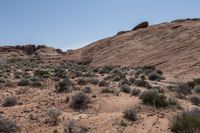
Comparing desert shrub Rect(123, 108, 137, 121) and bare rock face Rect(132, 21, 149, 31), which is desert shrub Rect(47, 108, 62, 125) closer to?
desert shrub Rect(123, 108, 137, 121)

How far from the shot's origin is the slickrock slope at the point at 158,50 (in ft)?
147

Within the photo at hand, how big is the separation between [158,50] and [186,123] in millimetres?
48258

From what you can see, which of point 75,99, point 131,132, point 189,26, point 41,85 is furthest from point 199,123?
point 189,26

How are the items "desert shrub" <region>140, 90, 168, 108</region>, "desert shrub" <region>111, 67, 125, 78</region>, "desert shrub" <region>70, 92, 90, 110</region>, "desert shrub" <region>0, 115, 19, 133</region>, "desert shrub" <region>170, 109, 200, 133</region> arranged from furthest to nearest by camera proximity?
1. "desert shrub" <region>111, 67, 125, 78</region>
2. "desert shrub" <region>140, 90, 168, 108</region>
3. "desert shrub" <region>70, 92, 90, 110</region>
4. "desert shrub" <region>0, 115, 19, 133</region>
5. "desert shrub" <region>170, 109, 200, 133</region>

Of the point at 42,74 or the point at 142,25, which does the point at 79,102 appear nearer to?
the point at 42,74

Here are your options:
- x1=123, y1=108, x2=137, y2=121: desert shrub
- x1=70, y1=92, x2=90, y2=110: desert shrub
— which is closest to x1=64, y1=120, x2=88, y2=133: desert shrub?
x1=123, y1=108, x2=137, y2=121: desert shrub

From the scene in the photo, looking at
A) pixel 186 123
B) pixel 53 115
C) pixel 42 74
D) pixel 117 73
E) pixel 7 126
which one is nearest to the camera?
pixel 186 123

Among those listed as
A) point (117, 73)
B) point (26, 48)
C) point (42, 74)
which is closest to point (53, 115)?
point (42, 74)

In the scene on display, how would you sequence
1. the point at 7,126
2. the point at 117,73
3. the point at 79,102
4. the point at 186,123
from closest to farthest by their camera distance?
the point at 186,123 → the point at 7,126 → the point at 79,102 → the point at 117,73

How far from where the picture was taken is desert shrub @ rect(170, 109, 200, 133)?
35.5 ft

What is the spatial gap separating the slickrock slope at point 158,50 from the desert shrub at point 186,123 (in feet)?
81.8

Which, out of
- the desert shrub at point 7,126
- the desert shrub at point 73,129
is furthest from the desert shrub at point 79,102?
the desert shrub at point 7,126

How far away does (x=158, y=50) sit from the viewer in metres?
58.9

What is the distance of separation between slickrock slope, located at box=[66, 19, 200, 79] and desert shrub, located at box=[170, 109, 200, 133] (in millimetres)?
24918
